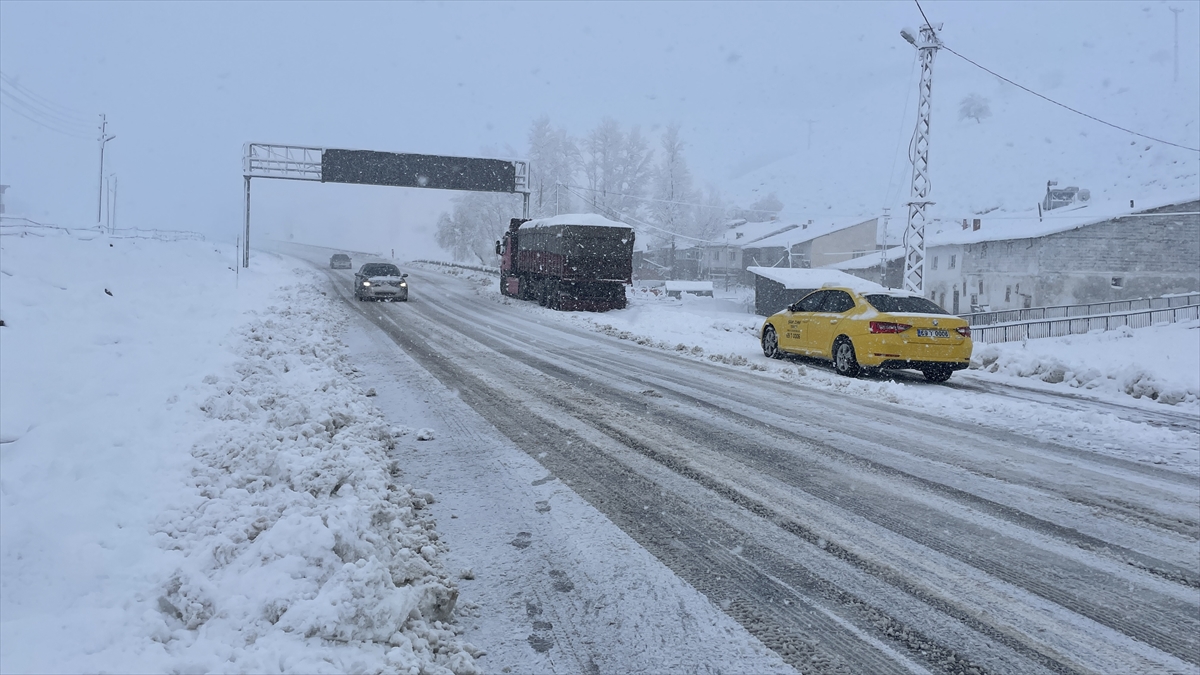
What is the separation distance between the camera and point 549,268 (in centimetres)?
2911

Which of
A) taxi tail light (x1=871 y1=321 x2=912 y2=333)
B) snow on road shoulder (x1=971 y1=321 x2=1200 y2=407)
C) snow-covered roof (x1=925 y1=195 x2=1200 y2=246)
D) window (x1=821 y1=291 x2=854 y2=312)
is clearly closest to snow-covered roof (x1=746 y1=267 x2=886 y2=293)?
snow-covered roof (x1=925 y1=195 x2=1200 y2=246)

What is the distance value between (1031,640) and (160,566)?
13.3 feet

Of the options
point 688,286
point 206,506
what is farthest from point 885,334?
point 688,286

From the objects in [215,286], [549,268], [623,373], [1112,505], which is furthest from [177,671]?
[549,268]

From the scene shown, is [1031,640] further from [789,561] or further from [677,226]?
[677,226]

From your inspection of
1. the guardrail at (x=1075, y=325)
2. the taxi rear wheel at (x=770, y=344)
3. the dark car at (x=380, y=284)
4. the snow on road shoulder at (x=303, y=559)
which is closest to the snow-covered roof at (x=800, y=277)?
the guardrail at (x=1075, y=325)

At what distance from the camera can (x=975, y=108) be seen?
6304 inches

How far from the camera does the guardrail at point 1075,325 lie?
24.8 meters

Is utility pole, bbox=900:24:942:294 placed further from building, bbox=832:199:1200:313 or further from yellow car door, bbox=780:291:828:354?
building, bbox=832:199:1200:313

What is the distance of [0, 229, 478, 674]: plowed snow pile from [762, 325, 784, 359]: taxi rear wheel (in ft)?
29.9

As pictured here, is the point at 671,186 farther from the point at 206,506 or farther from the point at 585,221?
the point at 206,506

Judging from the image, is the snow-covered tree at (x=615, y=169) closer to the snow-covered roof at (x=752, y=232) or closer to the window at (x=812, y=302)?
the snow-covered roof at (x=752, y=232)

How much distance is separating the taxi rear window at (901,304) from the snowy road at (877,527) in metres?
2.81

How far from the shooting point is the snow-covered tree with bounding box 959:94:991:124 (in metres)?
158
